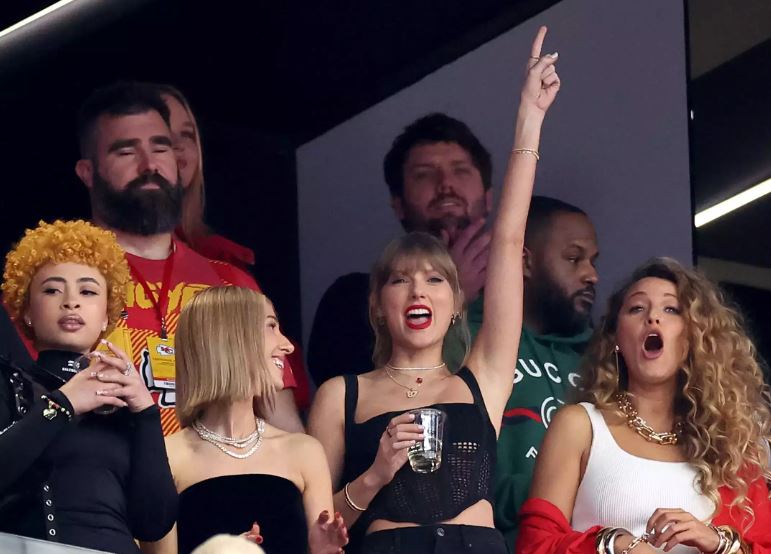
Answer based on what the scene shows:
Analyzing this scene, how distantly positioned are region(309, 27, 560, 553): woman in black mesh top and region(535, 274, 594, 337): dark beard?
64 centimetres

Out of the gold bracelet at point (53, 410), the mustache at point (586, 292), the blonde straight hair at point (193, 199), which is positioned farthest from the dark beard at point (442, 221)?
the gold bracelet at point (53, 410)

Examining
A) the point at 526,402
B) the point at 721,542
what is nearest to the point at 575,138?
the point at 526,402

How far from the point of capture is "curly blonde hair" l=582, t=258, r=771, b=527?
381 centimetres

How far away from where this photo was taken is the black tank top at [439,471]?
3662mm

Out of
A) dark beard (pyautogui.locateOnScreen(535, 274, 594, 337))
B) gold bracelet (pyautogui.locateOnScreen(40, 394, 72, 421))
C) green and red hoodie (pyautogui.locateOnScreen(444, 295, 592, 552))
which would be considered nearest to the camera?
gold bracelet (pyautogui.locateOnScreen(40, 394, 72, 421))

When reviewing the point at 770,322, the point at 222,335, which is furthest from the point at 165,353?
the point at 770,322

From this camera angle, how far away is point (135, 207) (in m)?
4.43

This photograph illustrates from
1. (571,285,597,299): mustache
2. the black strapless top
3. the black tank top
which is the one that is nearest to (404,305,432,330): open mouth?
the black tank top

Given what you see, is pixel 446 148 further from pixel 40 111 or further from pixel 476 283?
pixel 40 111

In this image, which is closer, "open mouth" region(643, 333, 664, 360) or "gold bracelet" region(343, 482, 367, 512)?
"gold bracelet" region(343, 482, 367, 512)

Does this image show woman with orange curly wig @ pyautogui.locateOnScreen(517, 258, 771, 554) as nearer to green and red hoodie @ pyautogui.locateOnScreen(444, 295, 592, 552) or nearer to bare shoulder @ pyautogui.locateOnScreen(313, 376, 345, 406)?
green and red hoodie @ pyautogui.locateOnScreen(444, 295, 592, 552)

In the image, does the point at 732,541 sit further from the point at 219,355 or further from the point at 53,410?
the point at 53,410

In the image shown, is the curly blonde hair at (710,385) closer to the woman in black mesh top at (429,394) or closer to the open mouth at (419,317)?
the woman in black mesh top at (429,394)

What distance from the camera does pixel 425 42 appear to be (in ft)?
17.0
